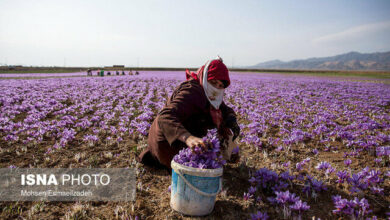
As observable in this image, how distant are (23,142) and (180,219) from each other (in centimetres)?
522

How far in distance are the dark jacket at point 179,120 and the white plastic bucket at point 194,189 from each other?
0.46m

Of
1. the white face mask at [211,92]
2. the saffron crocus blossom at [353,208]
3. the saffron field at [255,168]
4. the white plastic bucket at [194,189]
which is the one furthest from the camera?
the white face mask at [211,92]

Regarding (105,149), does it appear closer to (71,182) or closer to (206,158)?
(71,182)

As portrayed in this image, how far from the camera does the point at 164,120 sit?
319 cm

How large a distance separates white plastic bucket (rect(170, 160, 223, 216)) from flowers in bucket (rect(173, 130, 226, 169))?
0.34ft

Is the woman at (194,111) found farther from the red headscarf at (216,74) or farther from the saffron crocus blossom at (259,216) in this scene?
the saffron crocus blossom at (259,216)

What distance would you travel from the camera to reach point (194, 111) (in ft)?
11.9

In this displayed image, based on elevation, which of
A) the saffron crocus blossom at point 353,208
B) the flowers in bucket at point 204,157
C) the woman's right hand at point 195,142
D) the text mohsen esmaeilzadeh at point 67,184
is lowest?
the text mohsen esmaeilzadeh at point 67,184

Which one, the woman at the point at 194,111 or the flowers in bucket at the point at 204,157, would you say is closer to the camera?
the flowers in bucket at the point at 204,157

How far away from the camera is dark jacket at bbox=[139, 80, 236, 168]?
312 centimetres

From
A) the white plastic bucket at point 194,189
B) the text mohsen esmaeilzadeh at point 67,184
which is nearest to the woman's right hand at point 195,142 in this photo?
the white plastic bucket at point 194,189

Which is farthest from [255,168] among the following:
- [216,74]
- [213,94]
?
[216,74]

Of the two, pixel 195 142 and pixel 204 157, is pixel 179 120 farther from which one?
pixel 204 157

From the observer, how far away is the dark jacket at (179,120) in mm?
3125
